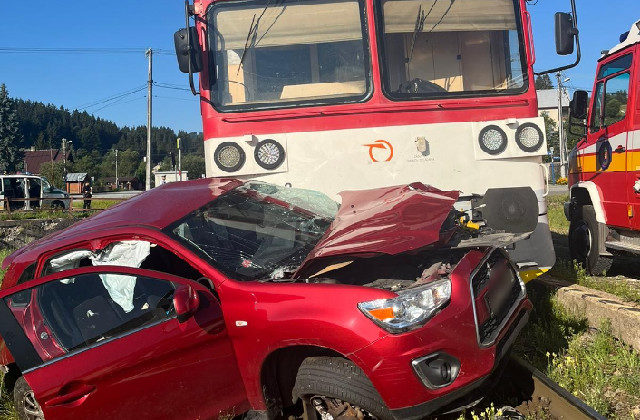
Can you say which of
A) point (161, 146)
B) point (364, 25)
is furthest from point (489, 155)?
point (161, 146)

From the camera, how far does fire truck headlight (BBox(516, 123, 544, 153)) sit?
5551 millimetres

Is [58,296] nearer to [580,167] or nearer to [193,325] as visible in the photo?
[193,325]

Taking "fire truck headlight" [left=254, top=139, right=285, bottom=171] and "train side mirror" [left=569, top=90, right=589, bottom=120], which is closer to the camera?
"fire truck headlight" [left=254, top=139, right=285, bottom=171]

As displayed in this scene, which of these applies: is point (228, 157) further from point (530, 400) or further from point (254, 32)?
point (530, 400)

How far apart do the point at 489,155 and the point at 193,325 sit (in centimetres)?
343

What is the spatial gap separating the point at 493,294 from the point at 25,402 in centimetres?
305

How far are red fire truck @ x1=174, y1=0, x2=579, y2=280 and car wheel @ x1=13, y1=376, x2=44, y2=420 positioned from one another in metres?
2.60

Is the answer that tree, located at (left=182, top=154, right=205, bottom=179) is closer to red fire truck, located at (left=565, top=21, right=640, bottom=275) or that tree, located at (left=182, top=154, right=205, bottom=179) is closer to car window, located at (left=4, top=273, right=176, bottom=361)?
red fire truck, located at (left=565, top=21, right=640, bottom=275)

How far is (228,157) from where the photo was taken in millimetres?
5645

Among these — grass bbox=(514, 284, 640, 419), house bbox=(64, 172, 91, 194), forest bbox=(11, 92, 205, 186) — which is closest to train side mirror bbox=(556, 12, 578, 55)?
grass bbox=(514, 284, 640, 419)

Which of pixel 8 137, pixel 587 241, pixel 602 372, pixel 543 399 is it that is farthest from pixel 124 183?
pixel 543 399

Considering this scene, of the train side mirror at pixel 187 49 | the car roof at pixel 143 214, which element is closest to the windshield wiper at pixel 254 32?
the train side mirror at pixel 187 49

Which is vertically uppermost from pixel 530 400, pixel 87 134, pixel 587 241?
pixel 87 134

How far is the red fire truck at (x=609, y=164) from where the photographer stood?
689 centimetres
